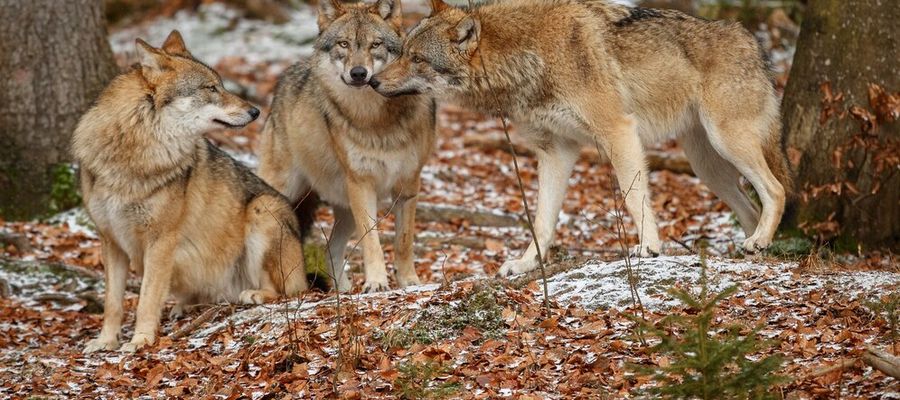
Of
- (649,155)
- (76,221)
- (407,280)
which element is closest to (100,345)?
(407,280)

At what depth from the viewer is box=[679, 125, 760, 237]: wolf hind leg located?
336 inches

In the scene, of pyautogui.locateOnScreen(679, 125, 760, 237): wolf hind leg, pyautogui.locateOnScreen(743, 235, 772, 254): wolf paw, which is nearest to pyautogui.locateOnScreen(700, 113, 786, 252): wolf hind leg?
pyautogui.locateOnScreen(743, 235, 772, 254): wolf paw

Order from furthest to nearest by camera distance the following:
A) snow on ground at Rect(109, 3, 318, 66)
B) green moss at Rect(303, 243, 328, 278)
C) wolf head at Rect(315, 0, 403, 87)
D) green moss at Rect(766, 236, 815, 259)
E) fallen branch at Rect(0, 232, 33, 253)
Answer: snow on ground at Rect(109, 3, 318, 66), fallen branch at Rect(0, 232, 33, 253), green moss at Rect(303, 243, 328, 278), green moss at Rect(766, 236, 815, 259), wolf head at Rect(315, 0, 403, 87)

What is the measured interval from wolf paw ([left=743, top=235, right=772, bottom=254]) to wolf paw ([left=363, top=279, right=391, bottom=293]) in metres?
2.84

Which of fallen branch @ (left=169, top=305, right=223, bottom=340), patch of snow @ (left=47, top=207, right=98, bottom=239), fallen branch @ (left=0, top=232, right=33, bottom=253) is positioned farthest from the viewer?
patch of snow @ (left=47, top=207, right=98, bottom=239)

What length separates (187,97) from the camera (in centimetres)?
759

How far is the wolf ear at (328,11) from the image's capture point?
847 centimetres

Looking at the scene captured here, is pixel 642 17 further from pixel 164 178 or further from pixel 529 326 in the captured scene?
pixel 164 178

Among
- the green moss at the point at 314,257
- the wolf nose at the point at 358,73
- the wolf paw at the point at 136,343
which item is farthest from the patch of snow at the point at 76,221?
the wolf nose at the point at 358,73

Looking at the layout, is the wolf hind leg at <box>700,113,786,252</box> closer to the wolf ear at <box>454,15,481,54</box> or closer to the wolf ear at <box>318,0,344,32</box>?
the wolf ear at <box>454,15,481,54</box>

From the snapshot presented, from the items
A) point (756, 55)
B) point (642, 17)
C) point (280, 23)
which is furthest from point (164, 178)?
point (280, 23)

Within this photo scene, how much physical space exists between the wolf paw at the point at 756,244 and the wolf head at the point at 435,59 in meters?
2.53

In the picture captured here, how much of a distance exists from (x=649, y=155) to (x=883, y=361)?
366 inches

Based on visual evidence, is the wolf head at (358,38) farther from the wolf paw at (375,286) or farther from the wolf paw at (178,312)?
the wolf paw at (178,312)
